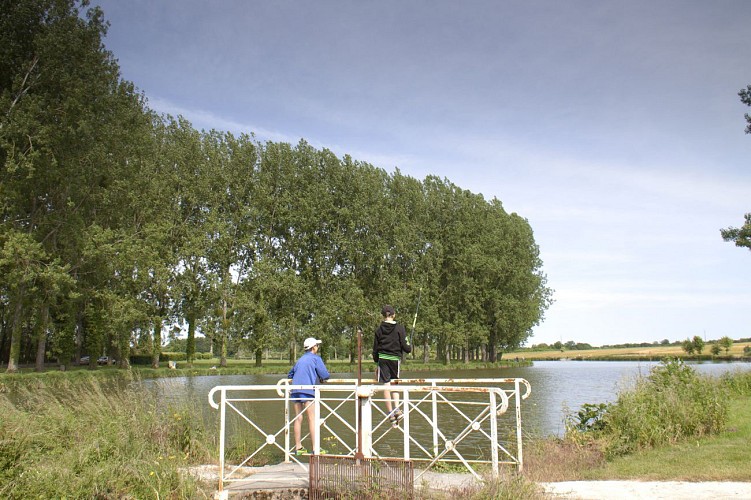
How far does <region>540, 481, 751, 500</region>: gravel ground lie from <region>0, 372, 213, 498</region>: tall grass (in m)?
4.87

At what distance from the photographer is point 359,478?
7227 mm

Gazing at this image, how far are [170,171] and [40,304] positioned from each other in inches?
600

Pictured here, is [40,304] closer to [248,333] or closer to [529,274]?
[248,333]

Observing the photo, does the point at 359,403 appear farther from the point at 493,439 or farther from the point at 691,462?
the point at 691,462

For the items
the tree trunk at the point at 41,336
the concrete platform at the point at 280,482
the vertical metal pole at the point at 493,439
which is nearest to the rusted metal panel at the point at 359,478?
the concrete platform at the point at 280,482

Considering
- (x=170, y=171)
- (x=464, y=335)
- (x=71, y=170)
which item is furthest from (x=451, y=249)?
(x=71, y=170)

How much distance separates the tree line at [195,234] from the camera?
3150 centimetres

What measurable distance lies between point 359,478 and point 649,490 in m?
3.79

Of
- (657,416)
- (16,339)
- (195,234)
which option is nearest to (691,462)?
(657,416)

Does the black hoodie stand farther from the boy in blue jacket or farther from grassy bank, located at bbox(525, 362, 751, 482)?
grassy bank, located at bbox(525, 362, 751, 482)

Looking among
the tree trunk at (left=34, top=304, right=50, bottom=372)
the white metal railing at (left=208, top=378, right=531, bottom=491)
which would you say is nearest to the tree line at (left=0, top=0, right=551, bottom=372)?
the tree trunk at (left=34, top=304, right=50, bottom=372)

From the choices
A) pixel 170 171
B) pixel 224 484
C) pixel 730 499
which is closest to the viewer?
pixel 730 499

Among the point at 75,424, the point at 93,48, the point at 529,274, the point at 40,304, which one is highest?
the point at 93,48

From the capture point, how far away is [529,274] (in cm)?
6412
